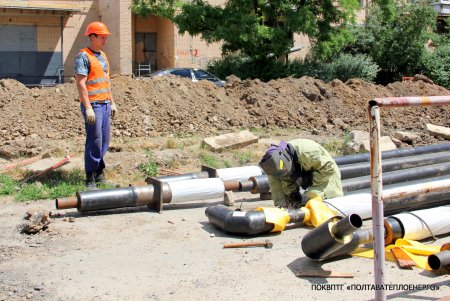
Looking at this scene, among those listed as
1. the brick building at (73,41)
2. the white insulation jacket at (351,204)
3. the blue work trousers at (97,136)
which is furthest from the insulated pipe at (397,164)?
the brick building at (73,41)

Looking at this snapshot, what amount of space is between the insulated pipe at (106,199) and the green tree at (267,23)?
39.7 ft

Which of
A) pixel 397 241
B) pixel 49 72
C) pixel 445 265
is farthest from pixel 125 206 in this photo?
pixel 49 72

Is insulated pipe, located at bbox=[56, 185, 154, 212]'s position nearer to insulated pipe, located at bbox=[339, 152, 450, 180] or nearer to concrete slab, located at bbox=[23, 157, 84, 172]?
concrete slab, located at bbox=[23, 157, 84, 172]

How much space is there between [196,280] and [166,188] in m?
2.07

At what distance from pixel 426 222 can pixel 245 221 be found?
1624mm

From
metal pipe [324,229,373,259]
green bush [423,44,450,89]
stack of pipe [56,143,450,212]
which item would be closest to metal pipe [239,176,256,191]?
stack of pipe [56,143,450,212]

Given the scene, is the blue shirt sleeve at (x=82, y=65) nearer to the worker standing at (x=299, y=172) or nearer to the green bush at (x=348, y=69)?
the worker standing at (x=299, y=172)

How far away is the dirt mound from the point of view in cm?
1028

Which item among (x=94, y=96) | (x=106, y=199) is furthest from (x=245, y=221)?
(x=94, y=96)

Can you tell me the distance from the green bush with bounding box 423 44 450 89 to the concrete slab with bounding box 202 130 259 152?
53.7ft

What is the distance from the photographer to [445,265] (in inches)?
165

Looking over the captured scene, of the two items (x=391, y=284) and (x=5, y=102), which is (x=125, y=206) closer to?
(x=391, y=284)

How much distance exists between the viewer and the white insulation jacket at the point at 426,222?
4.96 m

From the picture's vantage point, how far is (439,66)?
24.2 metres
